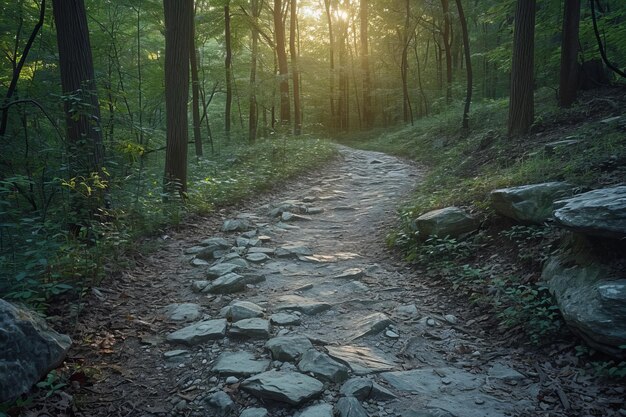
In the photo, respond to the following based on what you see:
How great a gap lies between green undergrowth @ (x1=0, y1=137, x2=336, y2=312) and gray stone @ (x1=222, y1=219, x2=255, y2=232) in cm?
82

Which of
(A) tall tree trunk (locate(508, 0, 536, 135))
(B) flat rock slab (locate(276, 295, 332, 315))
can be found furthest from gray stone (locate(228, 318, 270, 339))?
(A) tall tree trunk (locate(508, 0, 536, 135))

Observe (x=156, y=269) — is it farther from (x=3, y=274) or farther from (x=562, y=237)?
(x=562, y=237)

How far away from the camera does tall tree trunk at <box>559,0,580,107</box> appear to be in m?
9.00

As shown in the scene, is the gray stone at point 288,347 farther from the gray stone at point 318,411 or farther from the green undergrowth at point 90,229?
the green undergrowth at point 90,229

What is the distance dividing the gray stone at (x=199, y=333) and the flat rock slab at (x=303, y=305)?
2.39 feet

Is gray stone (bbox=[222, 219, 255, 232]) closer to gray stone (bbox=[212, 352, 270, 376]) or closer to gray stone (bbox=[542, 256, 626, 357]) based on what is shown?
gray stone (bbox=[212, 352, 270, 376])

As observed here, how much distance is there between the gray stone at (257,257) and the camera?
5.83 m

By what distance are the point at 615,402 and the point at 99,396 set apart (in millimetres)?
3585

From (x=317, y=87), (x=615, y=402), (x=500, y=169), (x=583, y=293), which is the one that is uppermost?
(x=317, y=87)

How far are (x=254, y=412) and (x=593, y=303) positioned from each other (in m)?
2.74

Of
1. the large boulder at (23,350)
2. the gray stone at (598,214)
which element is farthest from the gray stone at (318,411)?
the gray stone at (598,214)

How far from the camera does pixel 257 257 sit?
19.4 ft

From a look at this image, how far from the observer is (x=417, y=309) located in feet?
14.4

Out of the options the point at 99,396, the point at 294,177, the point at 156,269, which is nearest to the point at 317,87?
the point at 294,177
